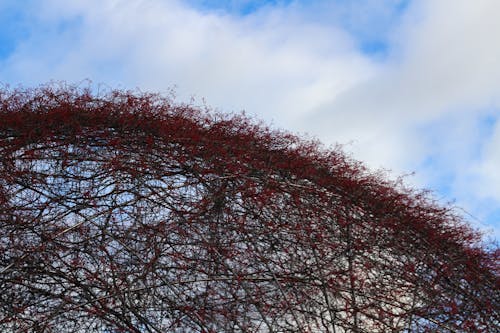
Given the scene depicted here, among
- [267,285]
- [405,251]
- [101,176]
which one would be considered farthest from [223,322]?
[405,251]

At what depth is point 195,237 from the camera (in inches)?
261

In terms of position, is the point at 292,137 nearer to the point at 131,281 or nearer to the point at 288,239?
the point at 288,239

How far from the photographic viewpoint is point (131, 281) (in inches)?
251

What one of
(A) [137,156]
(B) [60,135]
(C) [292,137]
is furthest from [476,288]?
(B) [60,135]

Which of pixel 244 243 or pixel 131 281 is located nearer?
pixel 131 281

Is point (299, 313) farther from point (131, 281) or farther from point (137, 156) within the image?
point (137, 156)

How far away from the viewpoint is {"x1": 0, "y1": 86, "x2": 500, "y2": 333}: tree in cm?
641

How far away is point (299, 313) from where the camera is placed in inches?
258

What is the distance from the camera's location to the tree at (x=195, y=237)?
6410mm

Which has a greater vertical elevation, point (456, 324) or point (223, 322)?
point (456, 324)

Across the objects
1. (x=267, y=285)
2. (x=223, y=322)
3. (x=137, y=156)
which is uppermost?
(x=137, y=156)

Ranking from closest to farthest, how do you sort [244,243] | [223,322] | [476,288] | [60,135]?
[223,322] < [244,243] < [60,135] < [476,288]

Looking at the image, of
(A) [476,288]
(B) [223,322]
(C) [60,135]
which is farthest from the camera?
(A) [476,288]

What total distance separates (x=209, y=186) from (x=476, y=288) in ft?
10.9
